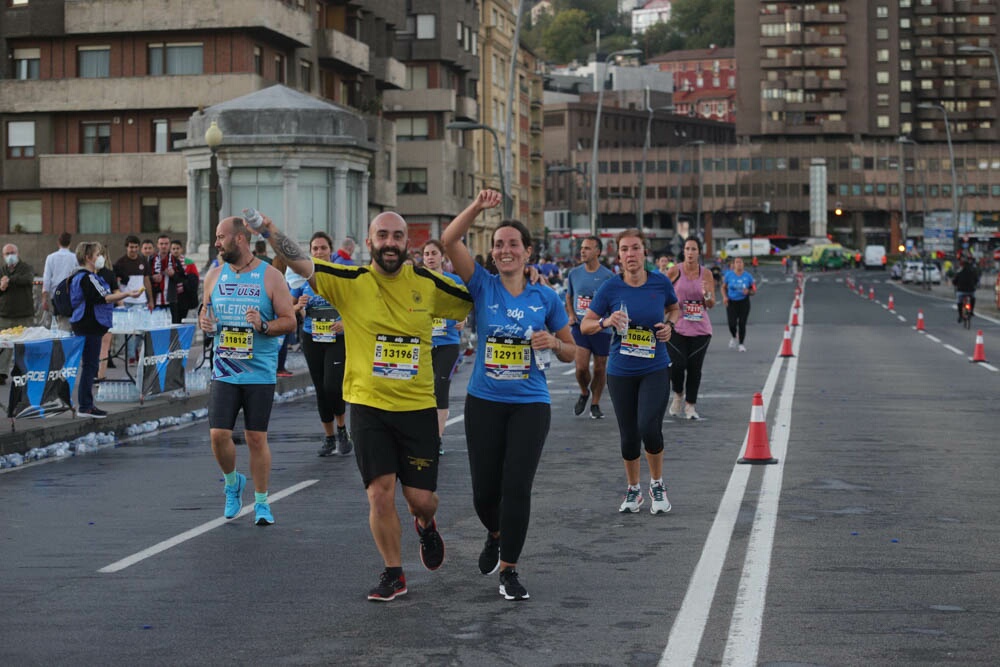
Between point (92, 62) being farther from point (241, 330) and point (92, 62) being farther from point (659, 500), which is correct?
point (659, 500)

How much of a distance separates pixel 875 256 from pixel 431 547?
13936 cm

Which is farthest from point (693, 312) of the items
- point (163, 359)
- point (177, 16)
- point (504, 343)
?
point (177, 16)

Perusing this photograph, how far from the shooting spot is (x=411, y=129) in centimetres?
8100

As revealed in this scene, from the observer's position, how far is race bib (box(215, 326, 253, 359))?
33.2 ft

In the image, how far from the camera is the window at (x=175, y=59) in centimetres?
5712

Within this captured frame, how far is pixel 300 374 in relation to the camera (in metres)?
23.8

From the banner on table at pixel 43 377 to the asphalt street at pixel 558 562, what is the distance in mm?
876

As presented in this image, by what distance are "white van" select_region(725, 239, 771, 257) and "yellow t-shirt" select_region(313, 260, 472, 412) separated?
487 feet

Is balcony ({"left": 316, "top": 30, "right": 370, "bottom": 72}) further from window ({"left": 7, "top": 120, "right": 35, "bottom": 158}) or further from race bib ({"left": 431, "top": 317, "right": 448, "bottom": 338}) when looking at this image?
race bib ({"left": 431, "top": 317, "right": 448, "bottom": 338})

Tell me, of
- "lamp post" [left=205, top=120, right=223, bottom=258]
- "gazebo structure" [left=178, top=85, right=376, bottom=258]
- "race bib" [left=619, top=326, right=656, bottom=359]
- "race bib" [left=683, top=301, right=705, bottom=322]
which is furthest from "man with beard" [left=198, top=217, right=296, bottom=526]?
"gazebo structure" [left=178, top=85, right=376, bottom=258]

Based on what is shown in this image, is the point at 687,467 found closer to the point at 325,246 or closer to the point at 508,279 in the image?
the point at 325,246

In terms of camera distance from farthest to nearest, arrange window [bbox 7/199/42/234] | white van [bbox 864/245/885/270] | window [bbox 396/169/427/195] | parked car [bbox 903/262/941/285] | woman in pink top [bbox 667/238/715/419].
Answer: white van [bbox 864/245/885/270] < parked car [bbox 903/262/941/285] < window [bbox 396/169/427/195] < window [bbox 7/199/42/234] < woman in pink top [bbox 667/238/715/419]

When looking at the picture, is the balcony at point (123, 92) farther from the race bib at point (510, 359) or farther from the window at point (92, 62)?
the race bib at point (510, 359)

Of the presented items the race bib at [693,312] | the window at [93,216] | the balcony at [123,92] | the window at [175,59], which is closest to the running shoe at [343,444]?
the race bib at [693,312]
